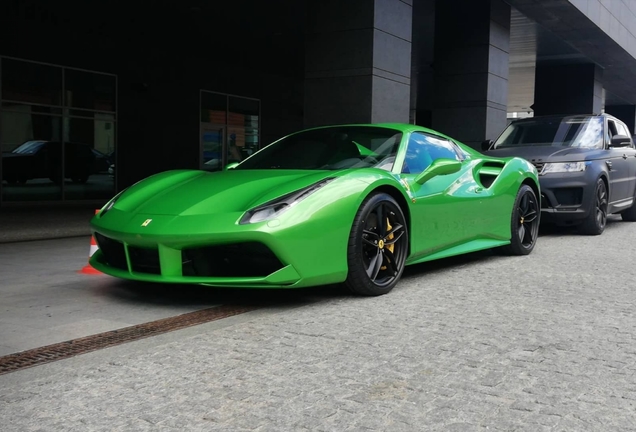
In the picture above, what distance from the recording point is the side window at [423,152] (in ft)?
17.7

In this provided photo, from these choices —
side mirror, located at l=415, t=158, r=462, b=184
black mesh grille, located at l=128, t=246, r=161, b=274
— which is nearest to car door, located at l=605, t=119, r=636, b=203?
side mirror, located at l=415, t=158, r=462, b=184

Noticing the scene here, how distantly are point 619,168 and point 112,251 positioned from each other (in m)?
7.96

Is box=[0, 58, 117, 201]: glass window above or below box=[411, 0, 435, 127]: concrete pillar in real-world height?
below

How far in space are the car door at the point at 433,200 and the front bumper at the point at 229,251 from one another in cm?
101

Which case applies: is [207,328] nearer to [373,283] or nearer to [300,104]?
[373,283]

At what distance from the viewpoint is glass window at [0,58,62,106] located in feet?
47.3

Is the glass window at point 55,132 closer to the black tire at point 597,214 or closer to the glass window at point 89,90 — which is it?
the glass window at point 89,90

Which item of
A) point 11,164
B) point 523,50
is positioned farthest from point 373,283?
point 523,50

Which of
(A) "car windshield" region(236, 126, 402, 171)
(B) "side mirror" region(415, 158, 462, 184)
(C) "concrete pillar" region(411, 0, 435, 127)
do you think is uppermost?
(C) "concrete pillar" region(411, 0, 435, 127)

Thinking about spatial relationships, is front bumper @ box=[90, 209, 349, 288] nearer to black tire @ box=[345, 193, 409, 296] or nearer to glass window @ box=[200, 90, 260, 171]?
black tire @ box=[345, 193, 409, 296]

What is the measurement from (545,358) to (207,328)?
1.76 metres

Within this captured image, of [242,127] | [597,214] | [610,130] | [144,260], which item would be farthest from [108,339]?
[242,127]

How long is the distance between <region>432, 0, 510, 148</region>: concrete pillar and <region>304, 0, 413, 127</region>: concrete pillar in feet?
13.9

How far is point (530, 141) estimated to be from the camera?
985 centimetres
